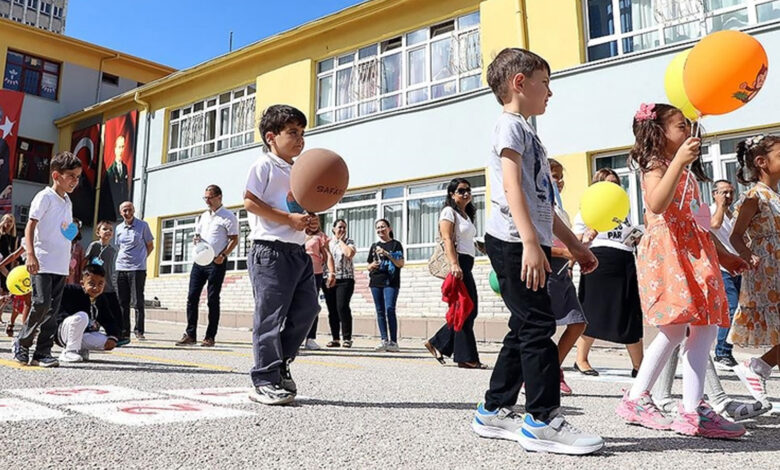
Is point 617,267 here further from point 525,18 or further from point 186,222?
point 186,222

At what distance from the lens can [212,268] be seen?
8141 mm

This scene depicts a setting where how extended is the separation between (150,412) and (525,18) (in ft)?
37.1

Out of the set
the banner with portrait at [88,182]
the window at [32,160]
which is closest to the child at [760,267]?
the banner with portrait at [88,182]

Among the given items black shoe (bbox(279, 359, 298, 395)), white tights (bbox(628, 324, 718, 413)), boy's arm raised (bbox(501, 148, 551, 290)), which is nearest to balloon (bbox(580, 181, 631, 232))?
white tights (bbox(628, 324, 718, 413))

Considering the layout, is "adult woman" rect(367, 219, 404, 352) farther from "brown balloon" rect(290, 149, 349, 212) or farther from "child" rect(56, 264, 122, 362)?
"brown balloon" rect(290, 149, 349, 212)

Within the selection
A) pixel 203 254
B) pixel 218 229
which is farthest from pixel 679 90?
pixel 218 229

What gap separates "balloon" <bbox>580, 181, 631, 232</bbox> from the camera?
4363 millimetres

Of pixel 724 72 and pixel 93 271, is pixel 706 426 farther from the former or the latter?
pixel 93 271

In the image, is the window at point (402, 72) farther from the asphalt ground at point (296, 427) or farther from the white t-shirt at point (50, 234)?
the asphalt ground at point (296, 427)

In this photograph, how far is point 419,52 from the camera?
47.2 feet

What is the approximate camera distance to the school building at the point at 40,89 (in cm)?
2378

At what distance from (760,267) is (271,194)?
2.87m

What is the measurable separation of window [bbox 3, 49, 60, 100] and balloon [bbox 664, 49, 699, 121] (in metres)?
26.1

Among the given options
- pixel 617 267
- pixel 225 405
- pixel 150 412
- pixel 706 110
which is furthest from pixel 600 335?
pixel 150 412
